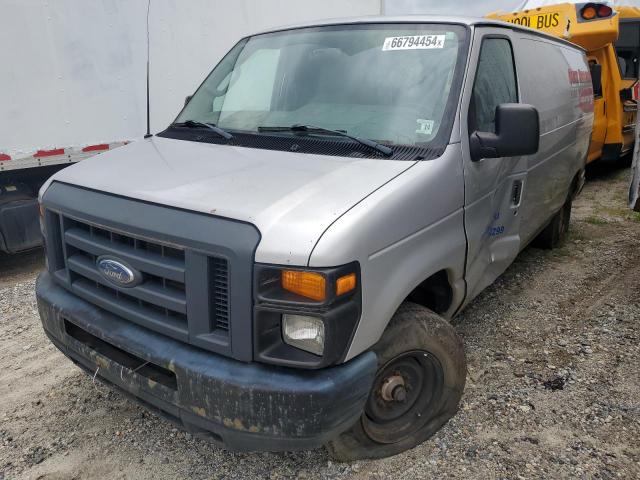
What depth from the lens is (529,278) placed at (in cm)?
502

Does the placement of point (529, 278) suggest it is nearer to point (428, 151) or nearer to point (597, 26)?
point (428, 151)

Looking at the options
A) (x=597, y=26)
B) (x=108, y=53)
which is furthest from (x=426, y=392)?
(x=597, y=26)

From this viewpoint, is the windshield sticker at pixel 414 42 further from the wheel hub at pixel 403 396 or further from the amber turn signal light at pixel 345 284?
the wheel hub at pixel 403 396

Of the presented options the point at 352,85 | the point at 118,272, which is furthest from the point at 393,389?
the point at 352,85

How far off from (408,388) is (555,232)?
352 centimetres

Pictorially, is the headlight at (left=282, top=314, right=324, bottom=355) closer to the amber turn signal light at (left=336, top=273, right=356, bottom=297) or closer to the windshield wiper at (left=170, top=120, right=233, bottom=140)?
the amber turn signal light at (left=336, top=273, right=356, bottom=297)

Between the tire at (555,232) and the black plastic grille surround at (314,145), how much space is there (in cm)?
329

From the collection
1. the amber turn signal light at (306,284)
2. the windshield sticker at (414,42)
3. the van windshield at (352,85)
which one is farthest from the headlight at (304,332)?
the windshield sticker at (414,42)

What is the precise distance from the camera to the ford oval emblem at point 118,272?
7.72 feet

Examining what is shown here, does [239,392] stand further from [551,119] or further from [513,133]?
[551,119]

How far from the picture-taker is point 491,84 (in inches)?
126

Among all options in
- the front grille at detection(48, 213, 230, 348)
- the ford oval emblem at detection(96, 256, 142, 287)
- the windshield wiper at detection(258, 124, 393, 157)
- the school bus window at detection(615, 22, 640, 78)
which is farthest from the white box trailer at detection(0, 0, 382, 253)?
the school bus window at detection(615, 22, 640, 78)

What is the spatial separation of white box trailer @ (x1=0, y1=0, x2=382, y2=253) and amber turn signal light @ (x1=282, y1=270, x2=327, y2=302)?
13.9 ft

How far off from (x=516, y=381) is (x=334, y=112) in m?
2.01
